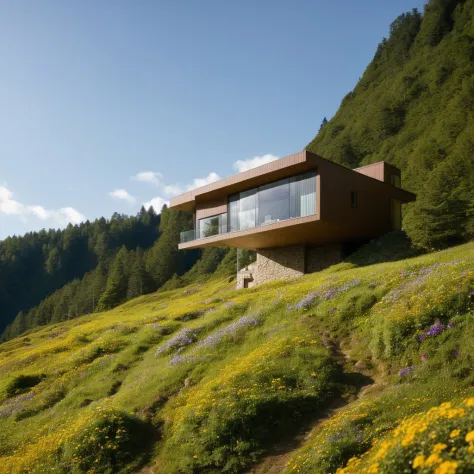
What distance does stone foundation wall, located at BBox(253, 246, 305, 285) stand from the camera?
38.9 metres

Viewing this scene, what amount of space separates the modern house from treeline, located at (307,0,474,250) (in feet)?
14.2

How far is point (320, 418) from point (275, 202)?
22.9m

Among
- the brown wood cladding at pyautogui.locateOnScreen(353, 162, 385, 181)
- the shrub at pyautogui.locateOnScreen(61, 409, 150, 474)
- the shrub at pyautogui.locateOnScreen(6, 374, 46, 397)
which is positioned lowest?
the shrub at pyautogui.locateOnScreen(6, 374, 46, 397)

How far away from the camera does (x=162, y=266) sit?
12094 cm

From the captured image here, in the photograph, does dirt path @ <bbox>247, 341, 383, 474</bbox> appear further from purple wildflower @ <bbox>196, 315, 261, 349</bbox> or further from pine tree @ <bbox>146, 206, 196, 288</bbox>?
pine tree @ <bbox>146, 206, 196, 288</bbox>

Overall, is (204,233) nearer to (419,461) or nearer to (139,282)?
(419,461)

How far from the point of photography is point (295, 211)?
1288 inches

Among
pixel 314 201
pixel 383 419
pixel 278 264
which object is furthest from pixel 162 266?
pixel 383 419

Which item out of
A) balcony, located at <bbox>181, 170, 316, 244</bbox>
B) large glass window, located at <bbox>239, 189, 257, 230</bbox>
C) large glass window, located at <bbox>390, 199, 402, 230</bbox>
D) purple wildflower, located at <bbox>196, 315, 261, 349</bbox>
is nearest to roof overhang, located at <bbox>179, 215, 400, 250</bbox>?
balcony, located at <bbox>181, 170, 316, 244</bbox>

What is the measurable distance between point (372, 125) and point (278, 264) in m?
75.6

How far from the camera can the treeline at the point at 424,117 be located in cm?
3322

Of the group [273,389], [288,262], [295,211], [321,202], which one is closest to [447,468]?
[273,389]

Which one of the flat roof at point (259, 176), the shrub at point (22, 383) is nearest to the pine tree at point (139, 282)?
the flat roof at point (259, 176)

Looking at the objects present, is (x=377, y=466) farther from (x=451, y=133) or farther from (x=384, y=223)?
(x=451, y=133)
